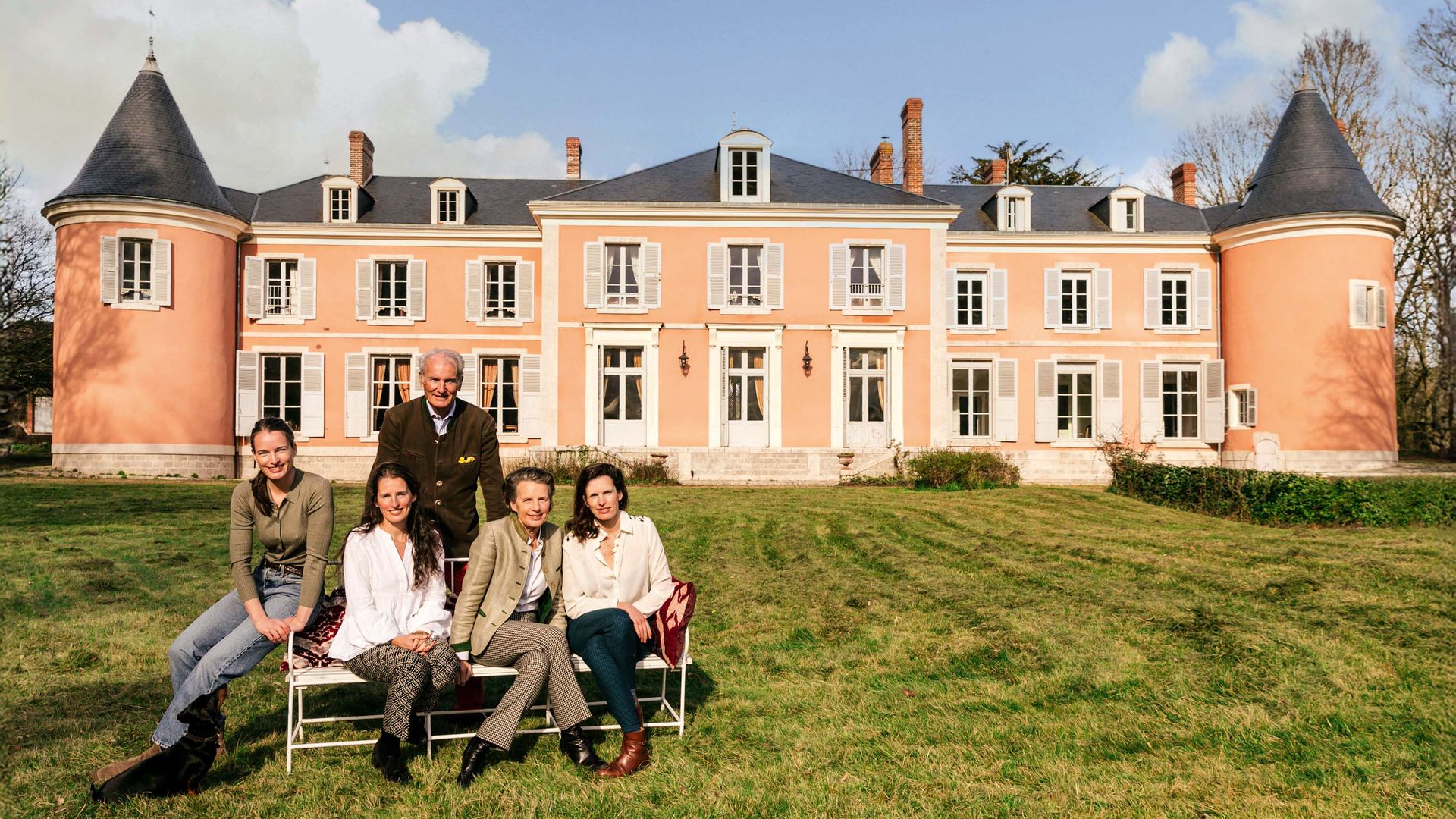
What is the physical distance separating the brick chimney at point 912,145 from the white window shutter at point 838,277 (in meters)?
3.78

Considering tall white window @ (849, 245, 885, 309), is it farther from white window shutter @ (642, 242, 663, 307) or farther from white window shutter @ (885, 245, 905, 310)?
white window shutter @ (642, 242, 663, 307)

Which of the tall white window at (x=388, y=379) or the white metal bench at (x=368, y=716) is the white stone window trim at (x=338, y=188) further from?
the white metal bench at (x=368, y=716)

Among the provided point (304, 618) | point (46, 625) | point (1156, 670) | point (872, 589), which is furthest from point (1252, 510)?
point (46, 625)

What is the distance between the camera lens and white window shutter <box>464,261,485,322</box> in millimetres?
22016

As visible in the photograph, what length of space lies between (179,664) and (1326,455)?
21.8m

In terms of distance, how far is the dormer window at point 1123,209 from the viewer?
2288 centimetres

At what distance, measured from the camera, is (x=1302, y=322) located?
20422 millimetres

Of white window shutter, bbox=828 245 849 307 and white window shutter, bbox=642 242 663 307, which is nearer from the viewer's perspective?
white window shutter, bbox=642 242 663 307

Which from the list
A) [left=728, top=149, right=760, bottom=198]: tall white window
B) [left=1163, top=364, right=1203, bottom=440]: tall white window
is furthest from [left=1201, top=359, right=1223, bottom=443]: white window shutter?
[left=728, top=149, right=760, bottom=198]: tall white window

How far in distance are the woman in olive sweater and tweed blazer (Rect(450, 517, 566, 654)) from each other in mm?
599

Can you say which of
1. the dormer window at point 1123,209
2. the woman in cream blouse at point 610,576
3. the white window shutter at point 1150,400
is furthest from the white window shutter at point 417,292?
the woman in cream blouse at point 610,576

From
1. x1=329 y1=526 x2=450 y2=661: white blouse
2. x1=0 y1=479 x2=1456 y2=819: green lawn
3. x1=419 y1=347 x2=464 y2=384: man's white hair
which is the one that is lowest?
x1=0 y1=479 x2=1456 y2=819: green lawn

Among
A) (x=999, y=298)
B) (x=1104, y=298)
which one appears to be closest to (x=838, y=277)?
(x=999, y=298)

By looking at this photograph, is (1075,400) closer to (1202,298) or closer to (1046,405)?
(1046,405)
